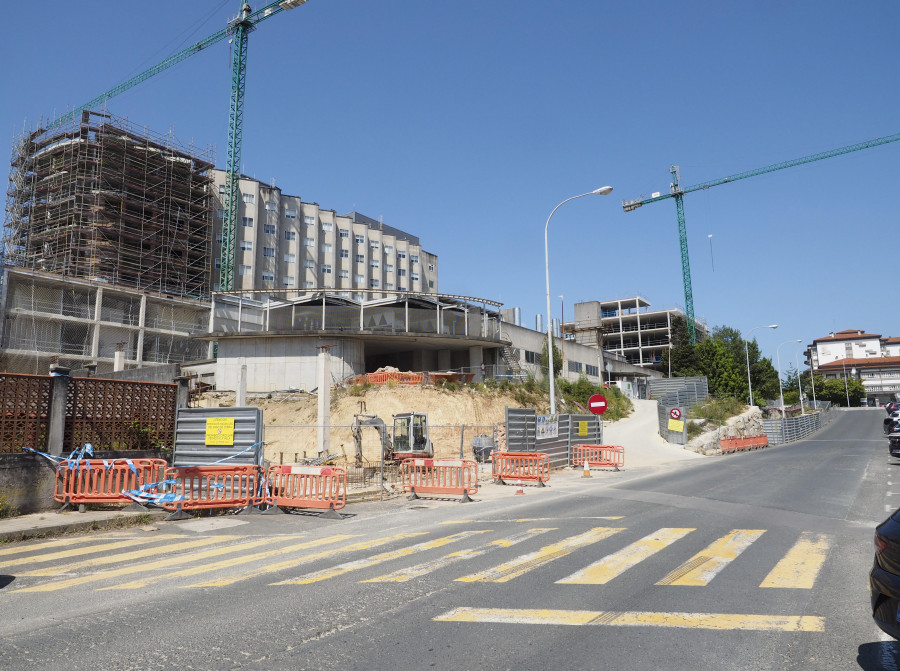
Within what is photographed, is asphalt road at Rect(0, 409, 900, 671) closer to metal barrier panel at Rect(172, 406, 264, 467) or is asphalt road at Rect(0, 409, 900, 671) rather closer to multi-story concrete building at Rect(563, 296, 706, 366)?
metal barrier panel at Rect(172, 406, 264, 467)

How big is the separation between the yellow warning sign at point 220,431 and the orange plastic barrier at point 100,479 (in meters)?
1.76

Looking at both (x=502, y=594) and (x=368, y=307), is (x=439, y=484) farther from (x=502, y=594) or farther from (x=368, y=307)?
(x=368, y=307)

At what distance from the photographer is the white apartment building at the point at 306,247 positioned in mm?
74750

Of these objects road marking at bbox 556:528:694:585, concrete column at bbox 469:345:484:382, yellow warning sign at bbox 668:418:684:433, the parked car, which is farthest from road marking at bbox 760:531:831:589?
concrete column at bbox 469:345:484:382

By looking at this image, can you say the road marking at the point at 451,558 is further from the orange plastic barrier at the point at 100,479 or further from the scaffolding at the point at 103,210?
the scaffolding at the point at 103,210

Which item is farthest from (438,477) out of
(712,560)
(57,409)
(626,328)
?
(626,328)

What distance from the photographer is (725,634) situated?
17.2 ft

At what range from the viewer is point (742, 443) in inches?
1619

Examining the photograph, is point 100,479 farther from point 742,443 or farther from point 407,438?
point 742,443

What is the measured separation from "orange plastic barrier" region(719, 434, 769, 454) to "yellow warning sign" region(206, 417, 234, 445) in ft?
105

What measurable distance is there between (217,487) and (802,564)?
11211 mm

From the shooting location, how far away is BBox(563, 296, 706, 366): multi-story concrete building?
107 metres

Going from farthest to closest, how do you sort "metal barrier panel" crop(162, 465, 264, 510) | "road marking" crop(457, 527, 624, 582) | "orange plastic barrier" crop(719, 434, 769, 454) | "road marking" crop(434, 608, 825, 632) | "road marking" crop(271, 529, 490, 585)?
1. "orange plastic barrier" crop(719, 434, 769, 454)
2. "metal barrier panel" crop(162, 465, 264, 510)
3. "road marking" crop(271, 529, 490, 585)
4. "road marking" crop(457, 527, 624, 582)
5. "road marking" crop(434, 608, 825, 632)

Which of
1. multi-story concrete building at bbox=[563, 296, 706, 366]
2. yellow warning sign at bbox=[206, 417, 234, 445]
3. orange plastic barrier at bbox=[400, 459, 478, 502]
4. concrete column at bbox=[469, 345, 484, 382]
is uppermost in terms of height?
multi-story concrete building at bbox=[563, 296, 706, 366]
